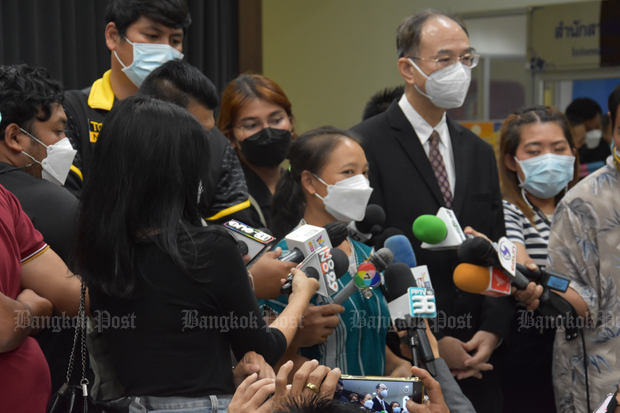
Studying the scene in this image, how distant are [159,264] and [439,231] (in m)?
0.80

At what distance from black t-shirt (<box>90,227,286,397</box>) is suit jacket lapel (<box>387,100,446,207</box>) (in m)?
1.06

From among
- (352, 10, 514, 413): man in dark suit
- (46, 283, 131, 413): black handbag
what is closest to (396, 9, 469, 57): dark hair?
(352, 10, 514, 413): man in dark suit

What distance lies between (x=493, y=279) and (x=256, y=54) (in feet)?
10.9

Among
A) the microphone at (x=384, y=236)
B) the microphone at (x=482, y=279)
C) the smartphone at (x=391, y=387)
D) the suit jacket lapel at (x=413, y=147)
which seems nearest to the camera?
the smartphone at (x=391, y=387)

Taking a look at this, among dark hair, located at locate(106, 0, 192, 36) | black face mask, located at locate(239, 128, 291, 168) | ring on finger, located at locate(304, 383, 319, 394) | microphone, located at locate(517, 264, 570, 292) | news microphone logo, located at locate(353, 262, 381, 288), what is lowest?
microphone, located at locate(517, 264, 570, 292)

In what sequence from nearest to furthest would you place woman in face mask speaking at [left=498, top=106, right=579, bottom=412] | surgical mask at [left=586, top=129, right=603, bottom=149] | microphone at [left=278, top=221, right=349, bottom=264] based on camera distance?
microphone at [left=278, top=221, right=349, bottom=264]
woman in face mask speaking at [left=498, top=106, right=579, bottom=412]
surgical mask at [left=586, top=129, right=603, bottom=149]

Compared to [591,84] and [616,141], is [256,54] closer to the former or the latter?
[591,84]

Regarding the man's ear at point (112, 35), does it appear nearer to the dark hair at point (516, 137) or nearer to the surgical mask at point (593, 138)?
the dark hair at point (516, 137)

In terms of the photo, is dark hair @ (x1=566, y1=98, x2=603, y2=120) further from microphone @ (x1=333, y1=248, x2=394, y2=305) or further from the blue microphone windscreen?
microphone @ (x1=333, y1=248, x2=394, y2=305)

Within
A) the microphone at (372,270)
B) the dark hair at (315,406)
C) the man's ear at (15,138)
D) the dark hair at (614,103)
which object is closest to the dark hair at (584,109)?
the dark hair at (614,103)

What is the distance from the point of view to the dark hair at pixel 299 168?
2027 millimetres

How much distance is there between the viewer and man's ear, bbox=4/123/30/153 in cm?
168

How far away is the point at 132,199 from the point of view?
1.33 metres

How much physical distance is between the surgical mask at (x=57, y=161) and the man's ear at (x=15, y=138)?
2 cm
